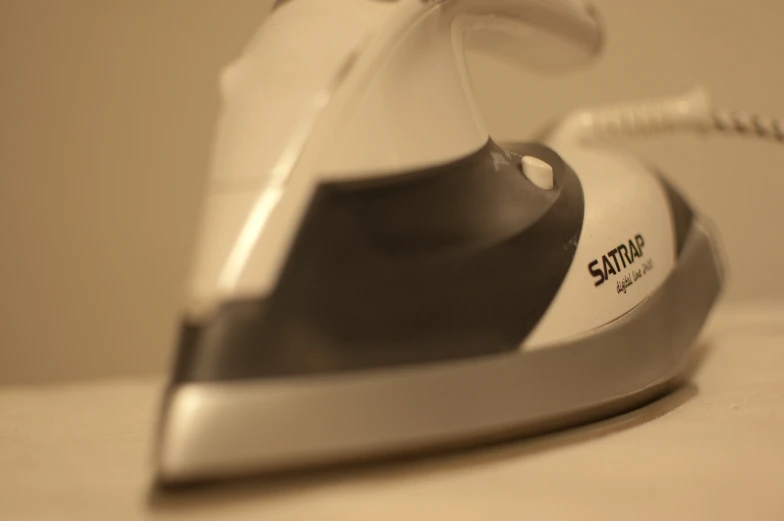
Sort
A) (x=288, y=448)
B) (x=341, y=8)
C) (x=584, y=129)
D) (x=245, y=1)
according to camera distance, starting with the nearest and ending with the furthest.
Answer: (x=288, y=448) < (x=341, y=8) < (x=584, y=129) < (x=245, y=1)

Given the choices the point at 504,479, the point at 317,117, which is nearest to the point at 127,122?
the point at 317,117

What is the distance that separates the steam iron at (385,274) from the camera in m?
0.30

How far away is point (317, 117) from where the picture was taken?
13.8 inches

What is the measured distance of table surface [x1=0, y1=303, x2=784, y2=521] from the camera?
28cm

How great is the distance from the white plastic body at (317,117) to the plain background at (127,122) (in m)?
0.49

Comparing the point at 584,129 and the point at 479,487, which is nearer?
the point at 479,487

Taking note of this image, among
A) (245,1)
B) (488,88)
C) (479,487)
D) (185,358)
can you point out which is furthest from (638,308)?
(245,1)

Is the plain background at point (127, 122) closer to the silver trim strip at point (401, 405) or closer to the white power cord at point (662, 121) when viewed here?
the white power cord at point (662, 121)

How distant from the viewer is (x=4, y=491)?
334 millimetres

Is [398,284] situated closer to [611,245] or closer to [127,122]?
[611,245]

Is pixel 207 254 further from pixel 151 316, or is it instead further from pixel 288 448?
pixel 151 316

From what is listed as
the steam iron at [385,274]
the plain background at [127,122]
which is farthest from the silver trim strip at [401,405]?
the plain background at [127,122]

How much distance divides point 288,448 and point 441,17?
0.98 feet

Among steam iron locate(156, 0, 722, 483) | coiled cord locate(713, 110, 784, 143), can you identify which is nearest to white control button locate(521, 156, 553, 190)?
steam iron locate(156, 0, 722, 483)
